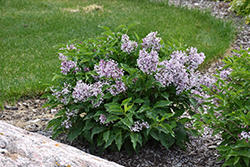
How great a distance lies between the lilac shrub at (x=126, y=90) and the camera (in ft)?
8.82

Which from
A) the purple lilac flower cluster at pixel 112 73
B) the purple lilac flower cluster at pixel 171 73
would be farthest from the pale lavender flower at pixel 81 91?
the purple lilac flower cluster at pixel 171 73

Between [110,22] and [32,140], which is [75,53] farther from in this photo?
[110,22]

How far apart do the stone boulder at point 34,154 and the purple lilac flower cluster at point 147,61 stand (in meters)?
1.09

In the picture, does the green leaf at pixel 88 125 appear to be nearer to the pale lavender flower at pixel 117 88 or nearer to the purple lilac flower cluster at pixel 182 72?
the pale lavender flower at pixel 117 88

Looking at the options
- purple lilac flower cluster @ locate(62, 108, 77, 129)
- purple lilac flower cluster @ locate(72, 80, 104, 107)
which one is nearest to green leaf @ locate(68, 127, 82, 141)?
purple lilac flower cluster @ locate(62, 108, 77, 129)

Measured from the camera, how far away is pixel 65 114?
10.4 ft

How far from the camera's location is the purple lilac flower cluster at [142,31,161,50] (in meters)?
2.99

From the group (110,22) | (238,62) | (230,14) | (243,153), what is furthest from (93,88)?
(230,14)

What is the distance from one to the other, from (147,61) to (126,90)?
495mm

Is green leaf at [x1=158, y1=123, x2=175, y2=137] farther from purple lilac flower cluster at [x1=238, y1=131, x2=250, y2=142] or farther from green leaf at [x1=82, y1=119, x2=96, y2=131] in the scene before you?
green leaf at [x1=82, y1=119, x2=96, y2=131]

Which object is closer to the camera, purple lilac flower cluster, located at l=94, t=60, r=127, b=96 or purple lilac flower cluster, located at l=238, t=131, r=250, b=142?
purple lilac flower cluster, located at l=238, t=131, r=250, b=142

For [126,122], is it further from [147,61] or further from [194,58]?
[194,58]

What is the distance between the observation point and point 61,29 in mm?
7488

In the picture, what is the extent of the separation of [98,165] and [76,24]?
666 cm
